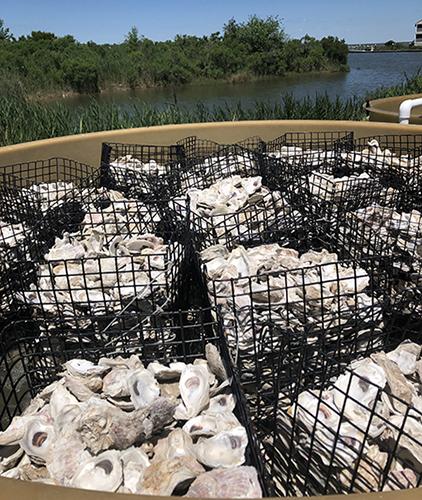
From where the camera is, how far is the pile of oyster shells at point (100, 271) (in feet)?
6.35

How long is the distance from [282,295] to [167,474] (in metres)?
0.89

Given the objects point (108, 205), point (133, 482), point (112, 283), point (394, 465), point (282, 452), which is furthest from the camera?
point (108, 205)

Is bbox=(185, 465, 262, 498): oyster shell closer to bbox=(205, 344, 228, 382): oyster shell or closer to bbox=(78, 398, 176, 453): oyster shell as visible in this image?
bbox=(78, 398, 176, 453): oyster shell

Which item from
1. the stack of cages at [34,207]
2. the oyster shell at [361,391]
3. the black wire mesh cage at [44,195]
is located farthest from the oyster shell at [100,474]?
the black wire mesh cage at [44,195]

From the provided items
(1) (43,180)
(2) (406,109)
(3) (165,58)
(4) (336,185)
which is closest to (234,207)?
(4) (336,185)

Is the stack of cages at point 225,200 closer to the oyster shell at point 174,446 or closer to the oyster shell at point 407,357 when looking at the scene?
the oyster shell at point 407,357

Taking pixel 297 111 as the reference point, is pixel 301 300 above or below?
below

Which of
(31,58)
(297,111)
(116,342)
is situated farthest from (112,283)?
(31,58)

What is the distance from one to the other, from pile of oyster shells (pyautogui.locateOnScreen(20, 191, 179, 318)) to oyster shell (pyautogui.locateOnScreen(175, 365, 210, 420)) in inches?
22.1

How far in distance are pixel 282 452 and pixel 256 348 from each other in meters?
0.34

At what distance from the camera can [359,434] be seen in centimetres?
131

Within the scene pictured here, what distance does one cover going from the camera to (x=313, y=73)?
116 ft

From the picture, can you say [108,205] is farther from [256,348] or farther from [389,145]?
[389,145]

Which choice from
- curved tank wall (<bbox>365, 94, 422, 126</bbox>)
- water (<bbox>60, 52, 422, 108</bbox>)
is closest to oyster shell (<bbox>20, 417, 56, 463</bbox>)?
curved tank wall (<bbox>365, 94, 422, 126</bbox>)
